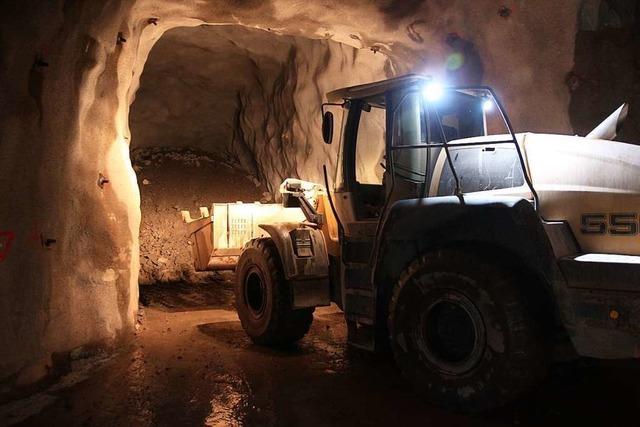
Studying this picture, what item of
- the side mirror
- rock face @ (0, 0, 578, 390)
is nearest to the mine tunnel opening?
rock face @ (0, 0, 578, 390)

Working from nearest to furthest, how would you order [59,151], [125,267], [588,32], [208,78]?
Result: [59,151] < [125,267] < [588,32] < [208,78]

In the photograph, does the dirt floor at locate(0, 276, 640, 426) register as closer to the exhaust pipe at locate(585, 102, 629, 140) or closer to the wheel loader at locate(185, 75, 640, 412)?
the wheel loader at locate(185, 75, 640, 412)

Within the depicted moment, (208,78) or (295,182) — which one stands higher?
(208,78)

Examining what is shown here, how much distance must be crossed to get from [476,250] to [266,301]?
2.54 m

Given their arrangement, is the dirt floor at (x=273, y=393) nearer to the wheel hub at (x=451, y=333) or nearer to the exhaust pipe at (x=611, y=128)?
the wheel hub at (x=451, y=333)

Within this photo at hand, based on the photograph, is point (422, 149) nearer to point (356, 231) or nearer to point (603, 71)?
point (356, 231)

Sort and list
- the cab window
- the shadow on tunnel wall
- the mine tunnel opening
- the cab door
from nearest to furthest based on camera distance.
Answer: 1. the cab door
2. the shadow on tunnel wall
3. the cab window
4. the mine tunnel opening

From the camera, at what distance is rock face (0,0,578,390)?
156 inches

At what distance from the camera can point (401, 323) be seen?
366 cm

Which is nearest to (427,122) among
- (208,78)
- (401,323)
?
(401,323)

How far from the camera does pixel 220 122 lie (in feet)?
42.8

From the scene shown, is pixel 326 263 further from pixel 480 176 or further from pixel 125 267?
pixel 125 267

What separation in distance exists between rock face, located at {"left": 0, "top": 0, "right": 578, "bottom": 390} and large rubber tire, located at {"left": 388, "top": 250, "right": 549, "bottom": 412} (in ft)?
9.40

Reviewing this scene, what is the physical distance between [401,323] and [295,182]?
2397 millimetres
